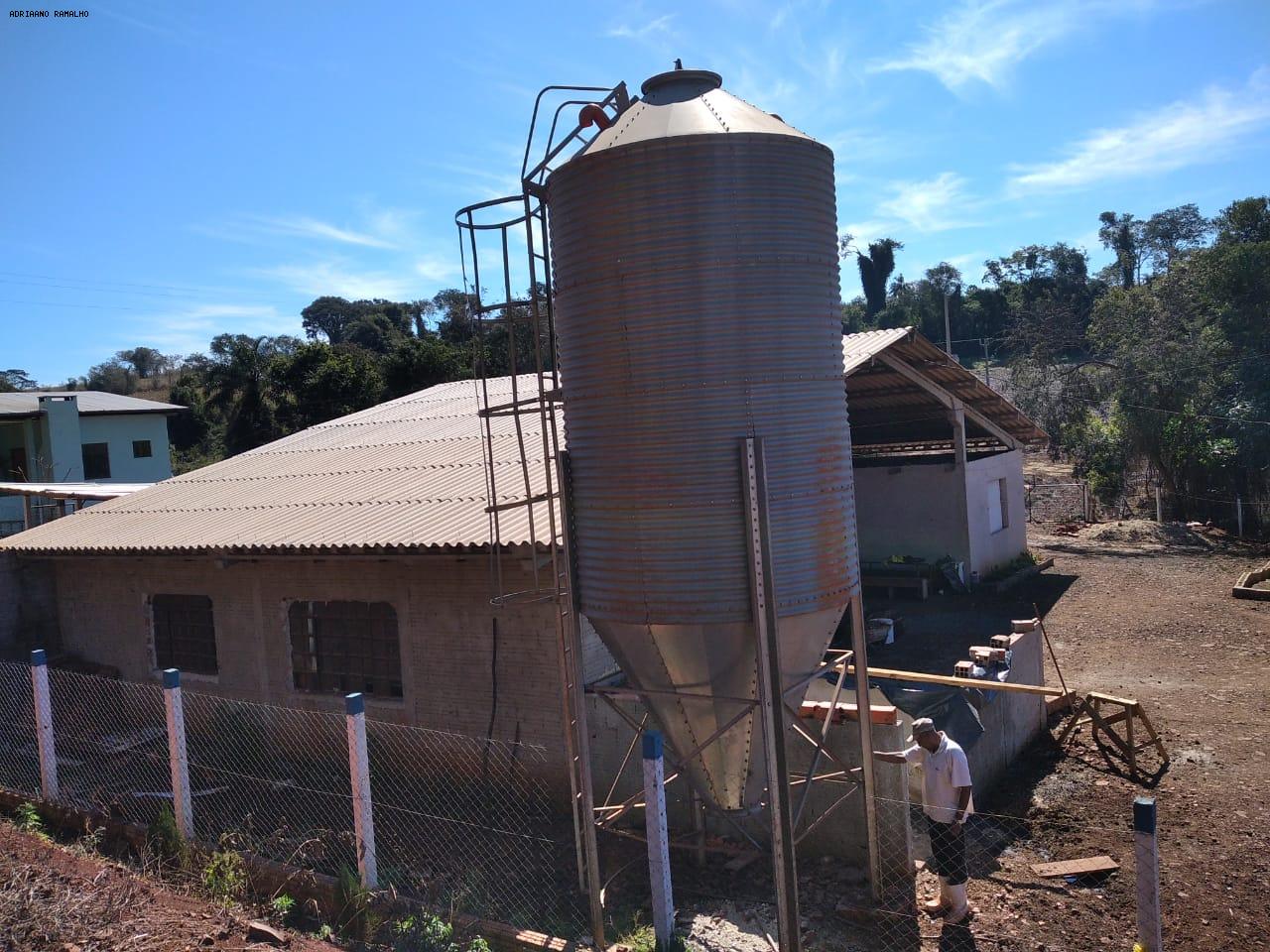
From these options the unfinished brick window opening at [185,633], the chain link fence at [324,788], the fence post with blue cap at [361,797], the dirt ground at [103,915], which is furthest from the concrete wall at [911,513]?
the dirt ground at [103,915]

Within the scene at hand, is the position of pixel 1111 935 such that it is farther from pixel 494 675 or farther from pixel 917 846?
pixel 494 675

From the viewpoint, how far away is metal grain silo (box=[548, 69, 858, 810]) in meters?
5.41

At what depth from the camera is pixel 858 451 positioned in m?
21.7

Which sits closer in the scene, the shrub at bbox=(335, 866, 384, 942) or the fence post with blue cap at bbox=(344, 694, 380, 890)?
the shrub at bbox=(335, 866, 384, 942)

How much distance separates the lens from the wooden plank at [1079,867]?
6.77 m

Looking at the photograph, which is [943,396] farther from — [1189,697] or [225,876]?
[225,876]

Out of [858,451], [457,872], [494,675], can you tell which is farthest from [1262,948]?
[858,451]

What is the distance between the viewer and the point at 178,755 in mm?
7000

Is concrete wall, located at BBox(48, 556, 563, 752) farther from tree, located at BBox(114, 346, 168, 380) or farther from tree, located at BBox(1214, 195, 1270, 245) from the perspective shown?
tree, located at BBox(114, 346, 168, 380)

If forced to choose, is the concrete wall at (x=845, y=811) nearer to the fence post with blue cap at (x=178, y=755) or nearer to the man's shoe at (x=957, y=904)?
the man's shoe at (x=957, y=904)

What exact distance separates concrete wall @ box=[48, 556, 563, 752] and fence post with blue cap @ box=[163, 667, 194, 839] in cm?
273

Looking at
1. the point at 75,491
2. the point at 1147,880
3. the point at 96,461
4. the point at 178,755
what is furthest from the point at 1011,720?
the point at 96,461

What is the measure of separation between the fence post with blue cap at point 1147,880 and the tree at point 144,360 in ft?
301

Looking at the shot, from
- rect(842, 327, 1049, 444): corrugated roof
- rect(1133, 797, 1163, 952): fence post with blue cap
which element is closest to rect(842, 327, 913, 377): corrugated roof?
rect(842, 327, 1049, 444): corrugated roof
